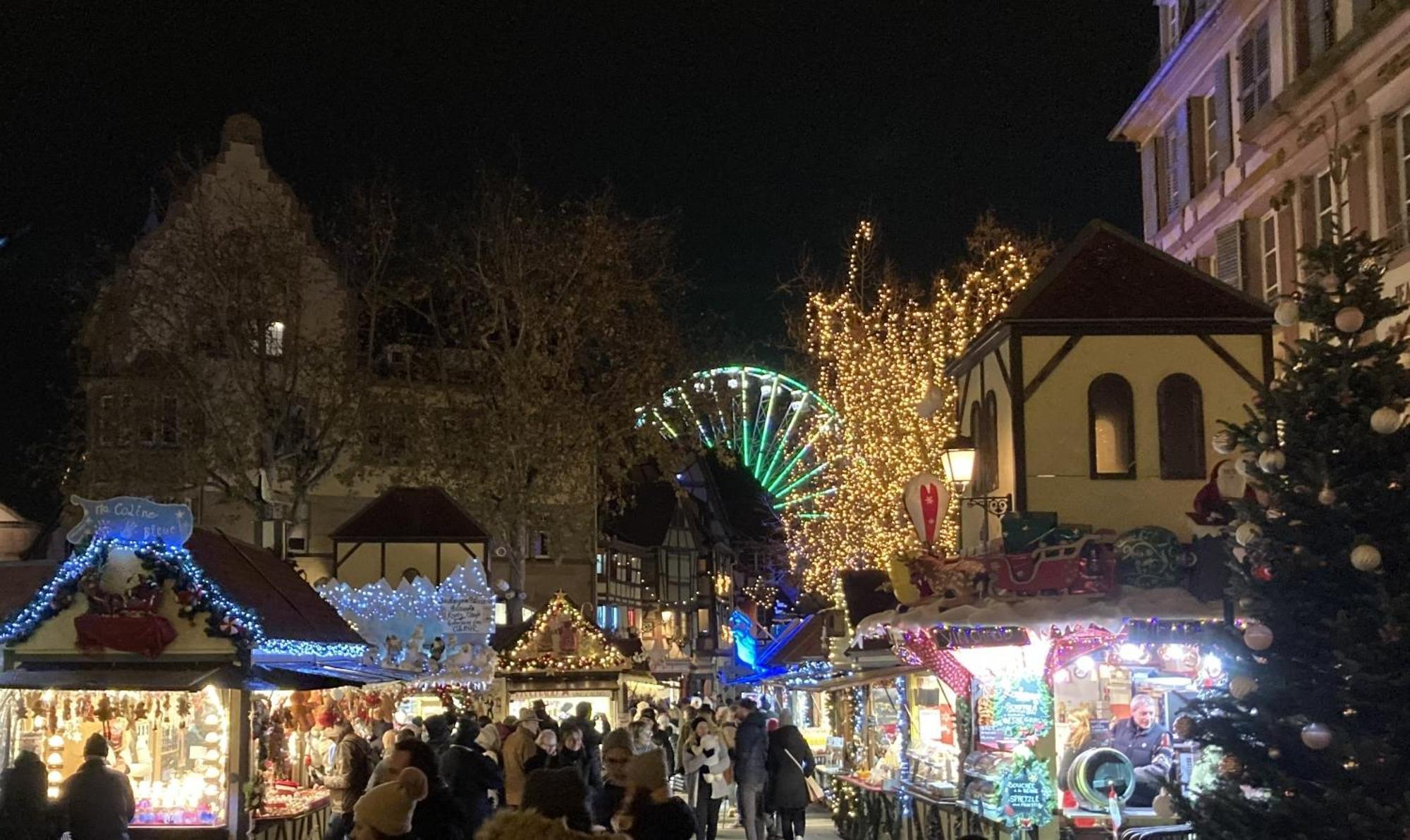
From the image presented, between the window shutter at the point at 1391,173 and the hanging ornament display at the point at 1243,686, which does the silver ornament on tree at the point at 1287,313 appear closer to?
the hanging ornament display at the point at 1243,686

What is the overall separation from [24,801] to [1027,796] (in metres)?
8.09

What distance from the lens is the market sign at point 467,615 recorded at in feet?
88.2

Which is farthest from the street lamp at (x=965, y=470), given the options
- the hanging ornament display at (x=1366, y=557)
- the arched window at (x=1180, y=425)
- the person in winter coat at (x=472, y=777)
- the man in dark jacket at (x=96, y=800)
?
the hanging ornament display at (x=1366, y=557)

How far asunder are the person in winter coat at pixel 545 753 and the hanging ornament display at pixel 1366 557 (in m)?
6.35

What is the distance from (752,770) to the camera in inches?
720

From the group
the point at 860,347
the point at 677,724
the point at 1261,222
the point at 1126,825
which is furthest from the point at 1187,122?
the point at 1126,825

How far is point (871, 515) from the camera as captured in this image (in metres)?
32.3

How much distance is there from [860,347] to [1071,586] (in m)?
19.4

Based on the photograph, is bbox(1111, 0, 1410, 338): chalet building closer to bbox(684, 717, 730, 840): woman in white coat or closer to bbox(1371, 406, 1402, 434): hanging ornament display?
bbox(1371, 406, 1402, 434): hanging ornament display

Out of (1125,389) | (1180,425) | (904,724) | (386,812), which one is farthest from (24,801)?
(904,724)

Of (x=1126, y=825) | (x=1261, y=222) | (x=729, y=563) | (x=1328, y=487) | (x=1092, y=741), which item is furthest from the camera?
(x=729, y=563)

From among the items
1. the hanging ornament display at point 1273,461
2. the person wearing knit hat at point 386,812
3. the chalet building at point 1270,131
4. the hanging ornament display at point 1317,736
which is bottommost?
the person wearing knit hat at point 386,812

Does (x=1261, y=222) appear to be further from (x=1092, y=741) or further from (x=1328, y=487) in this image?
(x=1328, y=487)

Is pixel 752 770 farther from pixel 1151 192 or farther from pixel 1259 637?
pixel 1151 192
